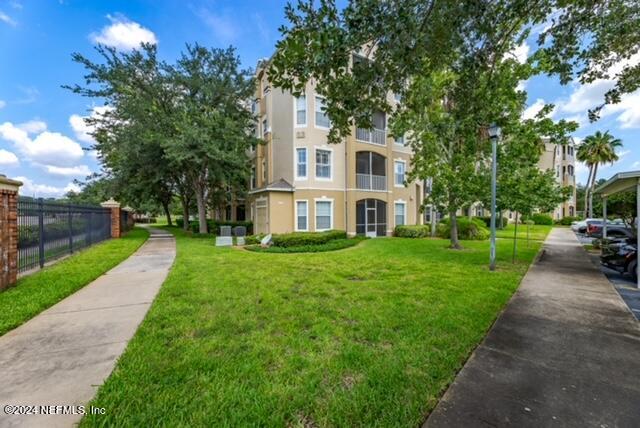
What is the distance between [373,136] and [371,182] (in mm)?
3132

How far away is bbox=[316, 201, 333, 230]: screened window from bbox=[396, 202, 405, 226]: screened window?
5.93 metres

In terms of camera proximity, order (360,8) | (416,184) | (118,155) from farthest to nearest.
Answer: (416,184)
(118,155)
(360,8)

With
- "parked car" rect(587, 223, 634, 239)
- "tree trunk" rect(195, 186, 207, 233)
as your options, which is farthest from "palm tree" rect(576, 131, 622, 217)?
"tree trunk" rect(195, 186, 207, 233)

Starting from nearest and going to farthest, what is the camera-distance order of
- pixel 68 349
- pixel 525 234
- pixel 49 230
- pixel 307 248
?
pixel 68 349 → pixel 49 230 → pixel 307 248 → pixel 525 234

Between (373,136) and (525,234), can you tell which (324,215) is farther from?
(525,234)

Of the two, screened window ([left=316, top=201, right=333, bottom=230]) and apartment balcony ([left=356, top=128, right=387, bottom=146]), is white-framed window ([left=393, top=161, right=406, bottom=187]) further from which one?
screened window ([left=316, top=201, right=333, bottom=230])

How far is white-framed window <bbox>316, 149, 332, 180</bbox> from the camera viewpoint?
17656 millimetres

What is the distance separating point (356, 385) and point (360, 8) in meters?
4.62

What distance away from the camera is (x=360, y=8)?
3834 millimetres

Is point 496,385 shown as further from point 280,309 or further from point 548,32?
point 548,32

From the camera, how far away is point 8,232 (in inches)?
245

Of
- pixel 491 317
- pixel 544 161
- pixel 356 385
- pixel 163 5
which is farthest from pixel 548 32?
pixel 544 161

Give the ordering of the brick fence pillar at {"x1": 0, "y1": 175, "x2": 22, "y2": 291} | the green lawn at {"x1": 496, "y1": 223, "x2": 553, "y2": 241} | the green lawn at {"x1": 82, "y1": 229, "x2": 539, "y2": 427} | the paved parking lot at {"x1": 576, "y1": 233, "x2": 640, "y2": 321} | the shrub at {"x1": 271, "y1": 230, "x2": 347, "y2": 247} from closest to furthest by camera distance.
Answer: the green lawn at {"x1": 82, "y1": 229, "x2": 539, "y2": 427}, the paved parking lot at {"x1": 576, "y1": 233, "x2": 640, "y2": 321}, the brick fence pillar at {"x1": 0, "y1": 175, "x2": 22, "y2": 291}, the shrub at {"x1": 271, "y1": 230, "x2": 347, "y2": 247}, the green lawn at {"x1": 496, "y1": 223, "x2": 553, "y2": 241}

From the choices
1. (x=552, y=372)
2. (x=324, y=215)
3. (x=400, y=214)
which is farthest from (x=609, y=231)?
(x=552, y=372)
